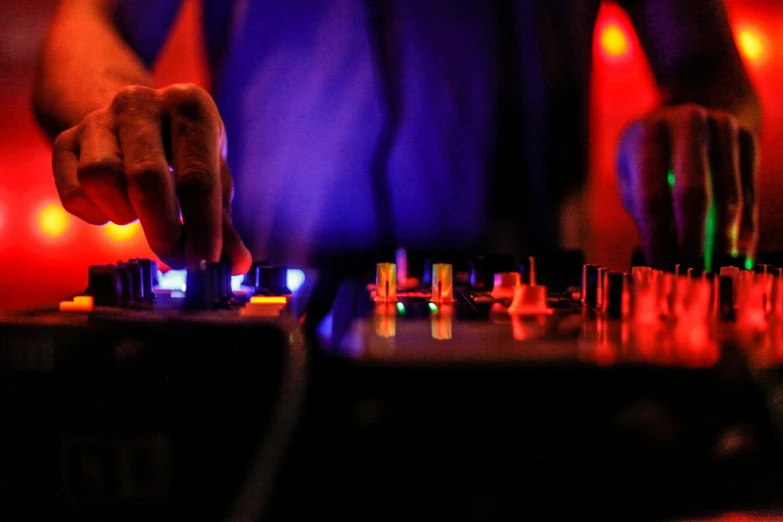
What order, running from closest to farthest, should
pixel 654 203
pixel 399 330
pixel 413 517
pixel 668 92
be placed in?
pixel 413 517 → pixel 399 330 → pixel 654 203 → pixel 668 92

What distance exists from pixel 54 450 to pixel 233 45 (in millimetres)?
1198

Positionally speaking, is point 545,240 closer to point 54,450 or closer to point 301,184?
point 301,184

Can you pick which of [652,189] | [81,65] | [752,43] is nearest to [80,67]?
[81,65]

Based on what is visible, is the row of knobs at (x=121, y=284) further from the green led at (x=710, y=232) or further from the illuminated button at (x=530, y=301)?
the green led at (x=710, y=232)

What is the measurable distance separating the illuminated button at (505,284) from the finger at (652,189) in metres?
0.29

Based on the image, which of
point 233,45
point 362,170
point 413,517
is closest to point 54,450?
point 413,517

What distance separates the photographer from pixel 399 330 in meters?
0.57

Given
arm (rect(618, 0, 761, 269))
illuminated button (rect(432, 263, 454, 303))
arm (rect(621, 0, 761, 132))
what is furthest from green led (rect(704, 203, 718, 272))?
illuminated button (rect(432, 263, 454, 303))

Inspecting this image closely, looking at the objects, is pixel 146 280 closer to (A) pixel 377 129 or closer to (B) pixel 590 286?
(B) pixel 590 286

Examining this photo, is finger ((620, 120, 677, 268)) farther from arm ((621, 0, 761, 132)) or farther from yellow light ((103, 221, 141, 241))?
yellow light ((103, 221, 141, 241))

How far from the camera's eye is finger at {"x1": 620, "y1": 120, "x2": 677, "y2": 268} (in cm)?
98

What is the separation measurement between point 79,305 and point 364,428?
0.33 meters

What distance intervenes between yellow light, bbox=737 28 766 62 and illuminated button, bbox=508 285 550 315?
1.42 m

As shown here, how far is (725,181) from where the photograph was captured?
39.0 inches
